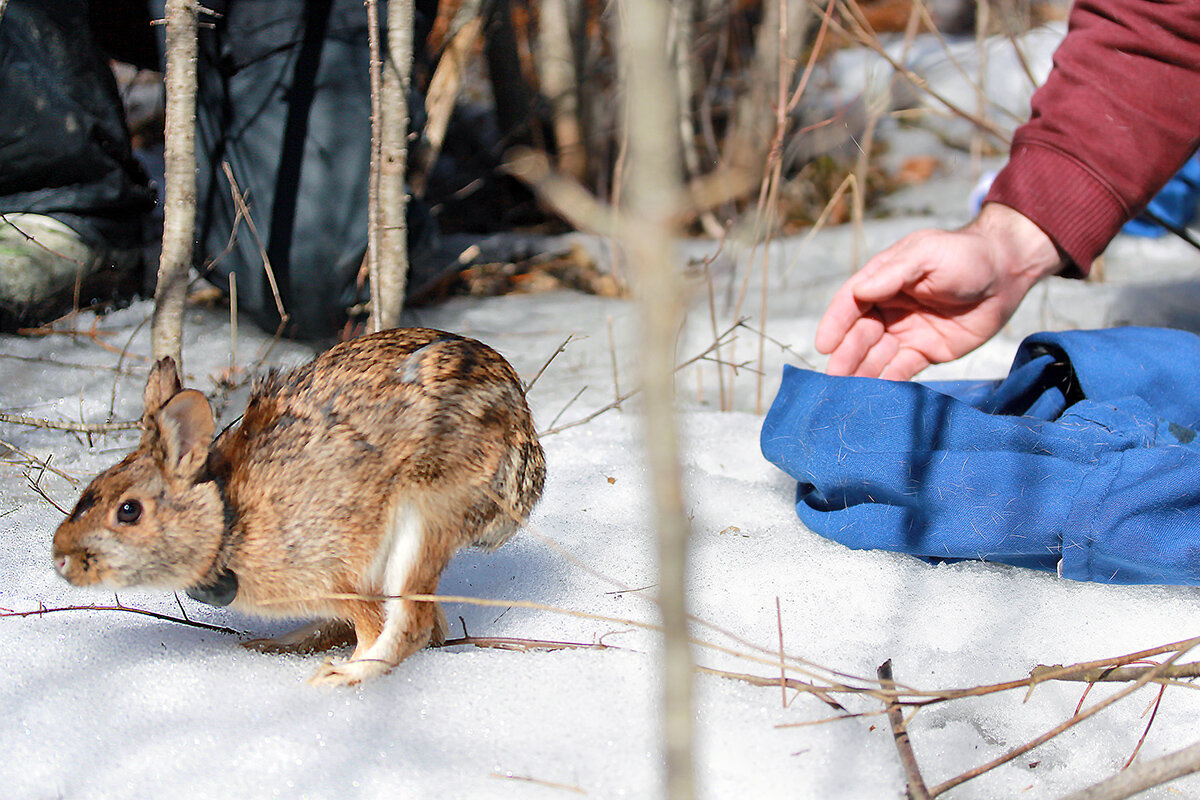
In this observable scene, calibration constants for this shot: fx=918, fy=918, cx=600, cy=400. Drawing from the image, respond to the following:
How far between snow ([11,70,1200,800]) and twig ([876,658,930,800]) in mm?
40

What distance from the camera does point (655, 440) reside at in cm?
75

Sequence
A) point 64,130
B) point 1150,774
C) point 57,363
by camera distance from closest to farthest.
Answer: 1. point 1150,774
2. point 57,363
3. point 64,130

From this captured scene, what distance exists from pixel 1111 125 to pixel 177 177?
2655mm

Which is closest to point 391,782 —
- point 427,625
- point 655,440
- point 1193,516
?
point 427,625

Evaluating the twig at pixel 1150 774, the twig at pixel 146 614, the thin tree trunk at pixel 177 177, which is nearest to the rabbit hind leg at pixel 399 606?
the twig at pixel 146 614

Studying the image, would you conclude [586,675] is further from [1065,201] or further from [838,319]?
[1065,201]

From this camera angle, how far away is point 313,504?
164 centimetres

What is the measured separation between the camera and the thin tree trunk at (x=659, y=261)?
2.16 feet

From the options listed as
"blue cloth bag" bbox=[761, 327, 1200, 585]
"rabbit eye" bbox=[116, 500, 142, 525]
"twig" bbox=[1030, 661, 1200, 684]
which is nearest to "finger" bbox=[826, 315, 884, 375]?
"blue cloth bag" bbox=[761, 327, 1200, 585]

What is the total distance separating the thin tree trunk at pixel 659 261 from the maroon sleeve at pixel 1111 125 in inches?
98.1

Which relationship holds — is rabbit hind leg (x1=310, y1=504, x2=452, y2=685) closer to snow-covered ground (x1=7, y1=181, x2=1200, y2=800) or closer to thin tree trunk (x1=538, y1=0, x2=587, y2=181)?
snow-covered ground (x1=7, y1=181, x2=1200, y2=800)

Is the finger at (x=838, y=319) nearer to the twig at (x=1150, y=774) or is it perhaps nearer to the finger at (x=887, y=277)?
the finger at (x=887, y=277)

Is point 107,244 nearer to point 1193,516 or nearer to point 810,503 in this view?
point 810,503

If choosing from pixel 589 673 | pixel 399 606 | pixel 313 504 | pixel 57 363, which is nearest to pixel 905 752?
pixel 589 673
